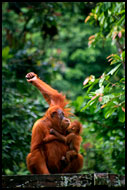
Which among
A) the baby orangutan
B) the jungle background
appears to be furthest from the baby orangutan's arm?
the jungle background

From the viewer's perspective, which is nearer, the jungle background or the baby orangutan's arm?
the baby orangutan's arm

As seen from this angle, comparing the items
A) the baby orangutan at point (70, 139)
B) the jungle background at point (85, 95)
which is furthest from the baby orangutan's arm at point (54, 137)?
the jungle background at point (85, 95)

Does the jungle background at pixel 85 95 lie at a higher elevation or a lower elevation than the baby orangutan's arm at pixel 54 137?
higher

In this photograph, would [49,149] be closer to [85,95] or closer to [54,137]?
[54,137]

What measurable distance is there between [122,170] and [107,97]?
3.21m

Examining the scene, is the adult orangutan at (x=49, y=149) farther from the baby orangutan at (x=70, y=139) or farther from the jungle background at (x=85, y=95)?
the jungle background at (x=85, y=95)

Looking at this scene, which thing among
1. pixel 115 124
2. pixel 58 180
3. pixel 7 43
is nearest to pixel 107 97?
pixel 58 180

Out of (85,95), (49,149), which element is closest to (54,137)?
(49,149)

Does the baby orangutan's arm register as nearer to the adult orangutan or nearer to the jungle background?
the adult orangutan

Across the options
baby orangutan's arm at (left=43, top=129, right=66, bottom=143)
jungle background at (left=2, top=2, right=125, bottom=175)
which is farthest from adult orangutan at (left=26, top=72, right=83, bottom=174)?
jungle background at (left=2, top=2, right=125, bottom=175)

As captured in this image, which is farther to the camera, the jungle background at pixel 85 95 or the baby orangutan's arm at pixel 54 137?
the jungle background at pixel 85 95

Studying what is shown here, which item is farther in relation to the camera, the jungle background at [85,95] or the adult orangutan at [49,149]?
the jungle background at [85,95]

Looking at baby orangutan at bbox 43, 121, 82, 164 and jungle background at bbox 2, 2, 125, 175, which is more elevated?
jungle background at bbox 2, 2, 125, 175

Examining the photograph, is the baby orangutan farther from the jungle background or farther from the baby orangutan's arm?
the jungle background
